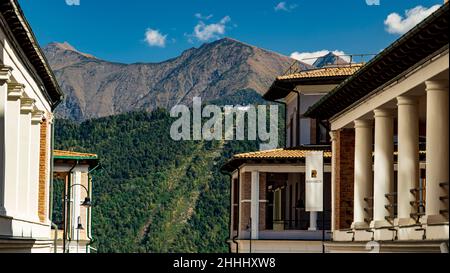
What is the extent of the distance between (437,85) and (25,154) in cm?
1982

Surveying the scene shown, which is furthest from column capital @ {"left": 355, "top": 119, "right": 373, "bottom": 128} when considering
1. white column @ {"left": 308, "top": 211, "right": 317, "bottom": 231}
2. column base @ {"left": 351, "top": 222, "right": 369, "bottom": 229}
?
white column @ {"left": 308, "top": 211, "right": 317, "bottom": 231}

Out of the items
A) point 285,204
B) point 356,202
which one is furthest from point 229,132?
point 356,202

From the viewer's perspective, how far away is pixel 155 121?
455 feet

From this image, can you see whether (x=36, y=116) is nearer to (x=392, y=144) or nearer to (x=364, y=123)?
(x=364, y=123)

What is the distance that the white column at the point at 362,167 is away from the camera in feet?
135

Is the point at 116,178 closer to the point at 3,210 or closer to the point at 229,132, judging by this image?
the point at 229,132

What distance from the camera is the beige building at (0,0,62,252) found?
113ft

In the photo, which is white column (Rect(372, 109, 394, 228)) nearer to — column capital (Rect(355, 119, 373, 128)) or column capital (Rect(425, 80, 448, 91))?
column capital (Rect(355, 119, 373, 128))

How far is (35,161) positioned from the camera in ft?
160

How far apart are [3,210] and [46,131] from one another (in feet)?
56.6

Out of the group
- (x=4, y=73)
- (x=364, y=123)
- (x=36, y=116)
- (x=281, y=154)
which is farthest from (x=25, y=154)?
(x=281, y=154)

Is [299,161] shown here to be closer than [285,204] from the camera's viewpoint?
Yes
